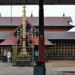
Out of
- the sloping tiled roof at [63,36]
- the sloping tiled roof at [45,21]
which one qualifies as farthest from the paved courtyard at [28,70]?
the sloping tiled roof at [45,21]

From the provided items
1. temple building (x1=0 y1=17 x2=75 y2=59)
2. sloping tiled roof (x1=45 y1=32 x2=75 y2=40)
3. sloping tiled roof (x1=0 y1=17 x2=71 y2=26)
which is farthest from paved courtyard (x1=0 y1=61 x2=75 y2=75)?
sloping tiled roof (x1=0 y1=17 x2=71 y2=26)

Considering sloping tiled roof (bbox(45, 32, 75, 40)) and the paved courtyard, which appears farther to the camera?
sloping tiled roof (bbox(45, 32, 75, 40))

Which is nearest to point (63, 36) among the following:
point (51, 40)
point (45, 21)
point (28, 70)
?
point (51, 40)

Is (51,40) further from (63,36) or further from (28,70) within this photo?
(28,70)

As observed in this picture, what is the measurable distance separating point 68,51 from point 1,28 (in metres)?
12.6

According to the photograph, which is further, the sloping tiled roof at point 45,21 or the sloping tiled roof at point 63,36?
the sloping tiled roof at point 45,21

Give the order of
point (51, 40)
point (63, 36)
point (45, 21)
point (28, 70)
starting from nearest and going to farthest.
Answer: point (28, 70), point (51, 40), point (63, 36), point (45, 21)

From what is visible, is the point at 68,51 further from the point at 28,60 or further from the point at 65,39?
the point at 28,60

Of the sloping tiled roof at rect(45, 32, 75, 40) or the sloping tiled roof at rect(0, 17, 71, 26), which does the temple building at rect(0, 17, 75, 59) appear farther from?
the sloping tiled roof at rect(0, 17, 71, 26)

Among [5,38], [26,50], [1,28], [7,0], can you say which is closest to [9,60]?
[26,50]

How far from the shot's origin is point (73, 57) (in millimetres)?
41625

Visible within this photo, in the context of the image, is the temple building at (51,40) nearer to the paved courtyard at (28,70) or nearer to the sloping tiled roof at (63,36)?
the sloping tiled roof at (63,36)

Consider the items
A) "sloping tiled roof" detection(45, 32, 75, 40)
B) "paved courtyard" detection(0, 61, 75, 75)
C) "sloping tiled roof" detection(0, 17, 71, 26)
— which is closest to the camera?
"paved courtyard" detection(0, 61, 75, 75)

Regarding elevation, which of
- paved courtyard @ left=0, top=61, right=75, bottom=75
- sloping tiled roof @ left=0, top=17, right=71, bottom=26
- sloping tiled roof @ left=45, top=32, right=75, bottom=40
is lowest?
paved courtyard @ left=0, top=61, right=75, bottom=75
